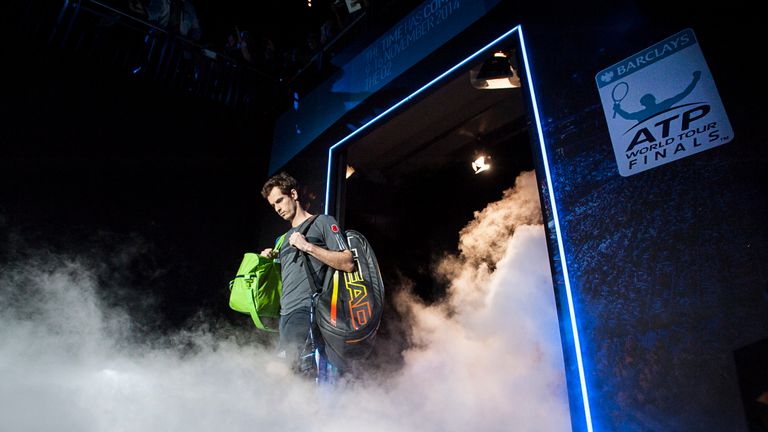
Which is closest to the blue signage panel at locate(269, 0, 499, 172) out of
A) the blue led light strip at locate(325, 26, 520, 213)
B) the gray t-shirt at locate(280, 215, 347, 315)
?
the blue led light strip at locate(325, 26, 520, 213)

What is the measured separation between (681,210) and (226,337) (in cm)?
419

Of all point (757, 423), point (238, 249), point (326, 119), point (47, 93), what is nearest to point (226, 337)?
point (238, 249)

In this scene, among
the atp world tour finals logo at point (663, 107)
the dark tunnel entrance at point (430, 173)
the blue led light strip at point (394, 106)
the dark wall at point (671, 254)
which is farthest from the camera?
the dark tunnel entrance at point (430, 173)

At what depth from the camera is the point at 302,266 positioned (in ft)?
8.12

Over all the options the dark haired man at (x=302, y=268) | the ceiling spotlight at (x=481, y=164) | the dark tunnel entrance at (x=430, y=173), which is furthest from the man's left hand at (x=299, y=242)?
the ceiling spotlight at (x=481, y=164)

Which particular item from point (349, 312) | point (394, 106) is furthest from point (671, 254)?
point (394, 106)

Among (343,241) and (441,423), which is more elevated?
(343,241)

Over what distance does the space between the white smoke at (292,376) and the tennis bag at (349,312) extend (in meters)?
0.30

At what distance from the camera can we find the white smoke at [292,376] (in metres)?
1.99

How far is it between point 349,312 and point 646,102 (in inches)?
68.3

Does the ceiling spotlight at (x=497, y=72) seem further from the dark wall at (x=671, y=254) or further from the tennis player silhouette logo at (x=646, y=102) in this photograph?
the tennis player silhouette logo at (x=646, y=102)

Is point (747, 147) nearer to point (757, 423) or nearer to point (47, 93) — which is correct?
point (757, 423)

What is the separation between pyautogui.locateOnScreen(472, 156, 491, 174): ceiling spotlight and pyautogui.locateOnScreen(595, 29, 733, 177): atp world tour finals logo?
8.79ft

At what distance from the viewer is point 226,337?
14.3 feet
